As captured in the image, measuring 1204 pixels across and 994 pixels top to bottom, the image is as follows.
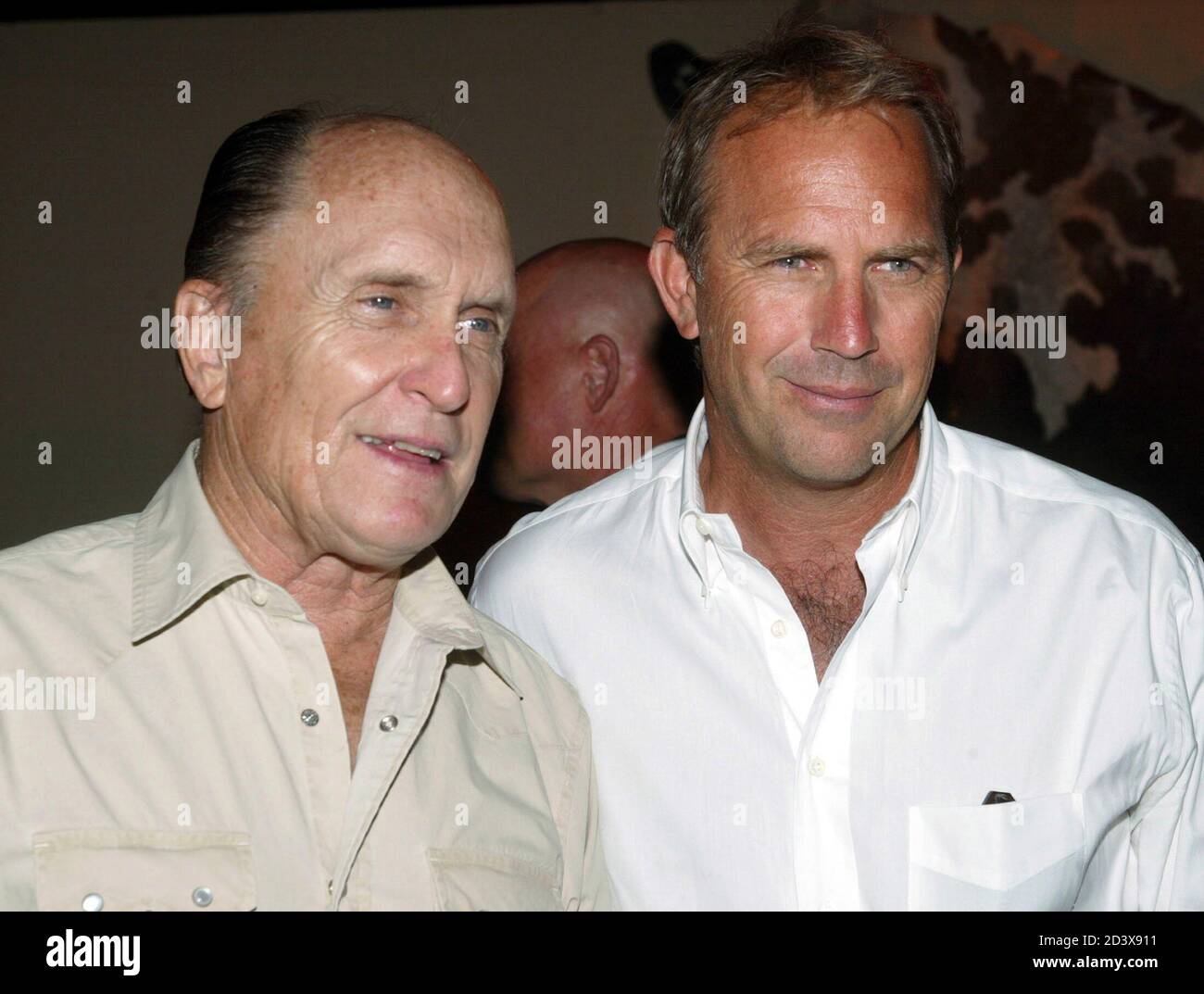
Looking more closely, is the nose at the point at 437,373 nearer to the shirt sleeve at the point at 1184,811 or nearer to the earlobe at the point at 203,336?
the earlobe at the point at 203,336

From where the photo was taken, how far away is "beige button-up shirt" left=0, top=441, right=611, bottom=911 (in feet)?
4.16

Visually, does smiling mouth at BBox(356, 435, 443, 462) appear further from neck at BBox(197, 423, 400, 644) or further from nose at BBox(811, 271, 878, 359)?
nose at BBox(811, 271, 878, 359)

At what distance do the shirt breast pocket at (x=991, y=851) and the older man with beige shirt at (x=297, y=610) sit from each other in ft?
1.61

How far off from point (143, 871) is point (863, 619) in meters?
0.99

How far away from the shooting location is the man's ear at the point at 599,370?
2.96 m

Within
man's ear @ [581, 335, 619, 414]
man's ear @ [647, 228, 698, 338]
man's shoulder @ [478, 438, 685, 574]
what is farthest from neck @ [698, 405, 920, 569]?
man's ear @ [581, 335, 619, 414]

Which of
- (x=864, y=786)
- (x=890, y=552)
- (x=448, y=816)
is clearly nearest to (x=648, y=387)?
(x=890, y=552)

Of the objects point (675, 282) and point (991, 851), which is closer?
point (991, 851)

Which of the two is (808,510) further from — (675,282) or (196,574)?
(196,574)

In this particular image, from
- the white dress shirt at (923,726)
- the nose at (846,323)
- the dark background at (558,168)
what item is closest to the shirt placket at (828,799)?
the white dress shirt at (923,726)

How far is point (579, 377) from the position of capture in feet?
9.73

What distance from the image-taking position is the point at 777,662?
1.74m

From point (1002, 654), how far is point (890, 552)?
0.21 metres

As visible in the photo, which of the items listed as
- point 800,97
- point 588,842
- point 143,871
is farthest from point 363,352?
point 800,97
